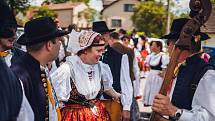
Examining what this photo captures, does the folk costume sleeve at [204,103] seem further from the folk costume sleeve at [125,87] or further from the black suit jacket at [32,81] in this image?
the folk costume sleeve at [125,87]

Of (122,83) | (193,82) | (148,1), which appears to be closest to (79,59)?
(122,83)

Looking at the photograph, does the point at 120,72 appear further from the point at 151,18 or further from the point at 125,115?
the point at 151,18

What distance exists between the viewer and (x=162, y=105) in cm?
331

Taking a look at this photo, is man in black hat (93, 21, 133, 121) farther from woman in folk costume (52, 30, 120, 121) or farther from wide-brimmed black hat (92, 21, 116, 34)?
woman in folk costume (52, 30, 120, 121)

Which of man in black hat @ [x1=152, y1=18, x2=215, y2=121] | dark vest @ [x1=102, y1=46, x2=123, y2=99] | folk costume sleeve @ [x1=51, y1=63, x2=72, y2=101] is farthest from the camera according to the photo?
dark vest @ [x1=102, y1=46, x2=123, y2=99]

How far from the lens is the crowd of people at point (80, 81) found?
2945mm

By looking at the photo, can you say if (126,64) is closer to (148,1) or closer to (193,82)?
(193,82)

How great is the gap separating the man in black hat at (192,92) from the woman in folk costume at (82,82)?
1381 millimetres

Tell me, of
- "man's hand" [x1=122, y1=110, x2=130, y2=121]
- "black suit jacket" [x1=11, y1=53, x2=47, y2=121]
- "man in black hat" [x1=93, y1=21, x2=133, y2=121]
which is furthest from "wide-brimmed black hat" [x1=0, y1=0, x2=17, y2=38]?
"man's hand" [x1=122, y1=110, x2=130, y2=121]

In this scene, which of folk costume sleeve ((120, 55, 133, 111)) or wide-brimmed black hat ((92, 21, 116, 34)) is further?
wide-brimmed black hat ((92, 21, 116, 34))

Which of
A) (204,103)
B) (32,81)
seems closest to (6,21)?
(32,81)

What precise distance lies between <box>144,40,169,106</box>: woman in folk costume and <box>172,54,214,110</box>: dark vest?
21.4 feet

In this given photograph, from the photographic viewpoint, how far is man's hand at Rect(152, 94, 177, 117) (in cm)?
331

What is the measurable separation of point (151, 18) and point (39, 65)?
161 ft
